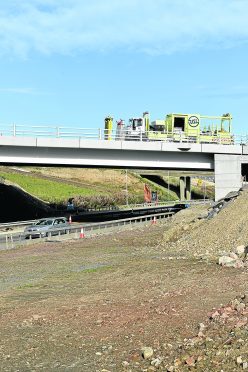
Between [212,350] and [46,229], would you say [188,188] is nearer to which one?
[46,229]

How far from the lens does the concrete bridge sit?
44094 mm

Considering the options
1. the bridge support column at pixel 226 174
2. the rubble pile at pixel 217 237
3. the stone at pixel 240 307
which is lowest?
the rubble pile at pixel 217 237

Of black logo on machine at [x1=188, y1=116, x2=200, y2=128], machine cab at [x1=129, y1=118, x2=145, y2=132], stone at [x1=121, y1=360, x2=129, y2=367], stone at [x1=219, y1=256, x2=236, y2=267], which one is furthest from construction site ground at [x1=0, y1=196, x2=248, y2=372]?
black logo on machine at [x1=188, y1=116, x2=200, y2=128]

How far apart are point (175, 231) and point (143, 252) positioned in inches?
252

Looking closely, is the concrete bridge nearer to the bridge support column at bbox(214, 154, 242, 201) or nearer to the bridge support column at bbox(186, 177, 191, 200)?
the bridge support column at bbox(214, 154, 242, 201)

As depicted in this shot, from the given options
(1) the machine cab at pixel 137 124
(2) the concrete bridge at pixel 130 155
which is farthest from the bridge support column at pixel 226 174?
(1) the machine cab at pixel 137 124

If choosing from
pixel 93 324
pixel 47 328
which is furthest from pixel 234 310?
pixel 47 328

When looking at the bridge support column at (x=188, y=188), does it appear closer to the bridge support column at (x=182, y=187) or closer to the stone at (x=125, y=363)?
the bridge support column at (x=182, y=187)

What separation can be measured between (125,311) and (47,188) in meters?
76.0

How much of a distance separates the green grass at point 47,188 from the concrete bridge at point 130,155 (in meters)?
34.8

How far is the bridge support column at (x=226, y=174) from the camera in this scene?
49125 mm

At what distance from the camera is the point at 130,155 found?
4806cm

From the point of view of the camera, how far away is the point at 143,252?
28062 mm

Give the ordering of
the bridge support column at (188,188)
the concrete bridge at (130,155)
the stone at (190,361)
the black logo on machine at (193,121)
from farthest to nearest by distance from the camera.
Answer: the bridge support column at (188,188) → the black logo on machine at (193,121) → the concrete bridge at (130,155) → the stone at (190,361)
